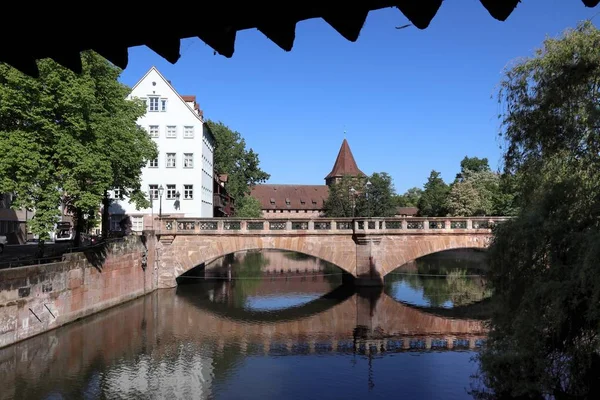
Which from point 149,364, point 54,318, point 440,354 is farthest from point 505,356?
point 54,318

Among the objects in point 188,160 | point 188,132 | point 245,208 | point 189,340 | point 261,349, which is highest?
point 188,132

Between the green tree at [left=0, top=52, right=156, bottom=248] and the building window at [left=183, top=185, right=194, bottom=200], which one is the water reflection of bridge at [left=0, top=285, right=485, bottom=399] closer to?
the green tree at [left=0, top=52, right=156, bottom=248]

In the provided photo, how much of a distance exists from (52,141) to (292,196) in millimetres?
80142

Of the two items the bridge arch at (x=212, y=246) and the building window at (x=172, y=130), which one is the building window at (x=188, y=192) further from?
the bridge arch at (x=212, y=246)

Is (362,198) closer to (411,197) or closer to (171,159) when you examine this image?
(171,159)

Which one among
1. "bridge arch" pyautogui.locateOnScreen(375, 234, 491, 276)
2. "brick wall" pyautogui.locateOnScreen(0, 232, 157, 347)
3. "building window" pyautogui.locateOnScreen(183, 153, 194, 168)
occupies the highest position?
"building window" pyautogui.locateOnScreen(183, 153, 194, 168)

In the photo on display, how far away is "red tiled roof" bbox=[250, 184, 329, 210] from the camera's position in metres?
97.2

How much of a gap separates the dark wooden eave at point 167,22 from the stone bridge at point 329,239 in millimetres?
25432

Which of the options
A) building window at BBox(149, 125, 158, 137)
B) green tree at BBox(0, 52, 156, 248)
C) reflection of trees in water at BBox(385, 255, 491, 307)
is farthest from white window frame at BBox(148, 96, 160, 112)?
reflection of trees in water at BBox(385, 255, 491, 307)

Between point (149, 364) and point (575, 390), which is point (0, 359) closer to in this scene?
point (149, 364)

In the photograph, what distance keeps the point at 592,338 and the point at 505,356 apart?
164 centimetres

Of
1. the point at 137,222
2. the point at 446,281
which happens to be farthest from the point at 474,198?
the point at 137,222

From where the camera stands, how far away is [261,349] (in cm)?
1736

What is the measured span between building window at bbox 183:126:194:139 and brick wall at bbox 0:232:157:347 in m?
14.1
